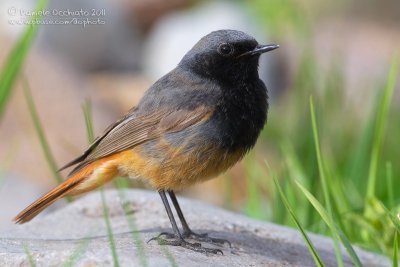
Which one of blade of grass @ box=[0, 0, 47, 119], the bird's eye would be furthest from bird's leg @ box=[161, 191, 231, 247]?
blade of grass @ box=[0, 0, 47, 119]

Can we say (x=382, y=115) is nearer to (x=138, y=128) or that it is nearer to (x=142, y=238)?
(x=138, y=128)

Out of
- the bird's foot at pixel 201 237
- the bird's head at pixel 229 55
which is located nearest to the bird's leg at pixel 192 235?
the bird's foot at pixel 201 237

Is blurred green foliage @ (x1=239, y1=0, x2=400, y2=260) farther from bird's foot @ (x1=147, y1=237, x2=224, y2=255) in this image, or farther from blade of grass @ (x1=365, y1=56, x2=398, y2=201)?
bird's foot @ (x1=147, y1=237, x2=224, y2=255)

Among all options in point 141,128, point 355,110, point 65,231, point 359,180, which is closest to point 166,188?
point 141,128

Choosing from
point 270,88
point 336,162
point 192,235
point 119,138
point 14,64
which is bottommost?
point 270,88

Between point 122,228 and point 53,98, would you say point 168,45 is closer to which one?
point 53,98

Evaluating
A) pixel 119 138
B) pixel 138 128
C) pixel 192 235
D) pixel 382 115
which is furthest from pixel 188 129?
pixel 382 115
